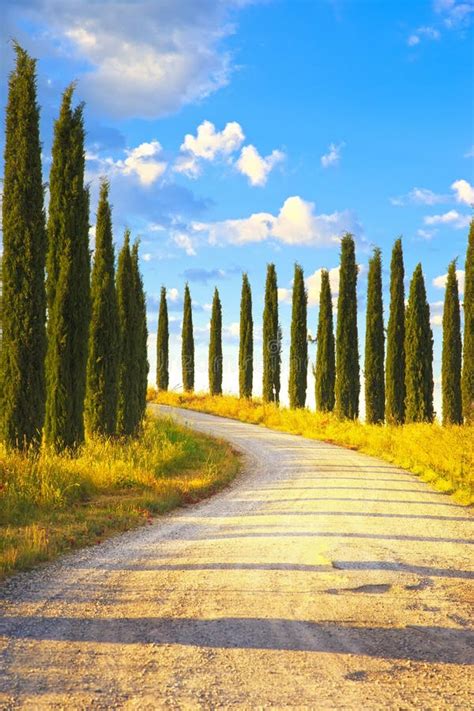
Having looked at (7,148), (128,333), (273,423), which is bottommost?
(273,423)

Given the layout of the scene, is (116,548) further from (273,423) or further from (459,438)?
(273,423)

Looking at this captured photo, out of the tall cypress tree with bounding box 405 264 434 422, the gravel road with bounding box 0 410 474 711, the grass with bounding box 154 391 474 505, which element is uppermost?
the tall cypress tree with bounding box 405 264 434 422

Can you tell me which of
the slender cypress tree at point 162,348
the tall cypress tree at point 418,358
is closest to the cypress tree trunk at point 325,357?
the tall cypress tree at point 418,358

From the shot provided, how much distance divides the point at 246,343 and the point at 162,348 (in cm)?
941

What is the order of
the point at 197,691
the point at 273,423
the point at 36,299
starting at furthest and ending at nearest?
the point at 273,423, the point at 36,299, the point at 197,691

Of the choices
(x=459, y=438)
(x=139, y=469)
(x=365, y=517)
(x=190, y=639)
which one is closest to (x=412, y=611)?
(x=190, y=639)

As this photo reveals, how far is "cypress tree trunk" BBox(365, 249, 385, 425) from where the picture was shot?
114 ft

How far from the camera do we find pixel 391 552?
336 inches

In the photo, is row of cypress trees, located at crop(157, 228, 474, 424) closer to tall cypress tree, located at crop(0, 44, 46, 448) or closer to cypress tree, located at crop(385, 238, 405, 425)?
cypress tree, located at crop(385, 238, 405, 425)

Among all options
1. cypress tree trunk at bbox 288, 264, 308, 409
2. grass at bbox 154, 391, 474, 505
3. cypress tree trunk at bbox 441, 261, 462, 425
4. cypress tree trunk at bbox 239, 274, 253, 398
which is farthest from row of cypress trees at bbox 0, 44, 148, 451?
cypress tree trunk at bbox 239, 274, 253, 398

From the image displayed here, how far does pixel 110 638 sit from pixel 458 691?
8.89 ft

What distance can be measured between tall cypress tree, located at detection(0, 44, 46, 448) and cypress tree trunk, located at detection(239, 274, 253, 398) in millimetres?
31334


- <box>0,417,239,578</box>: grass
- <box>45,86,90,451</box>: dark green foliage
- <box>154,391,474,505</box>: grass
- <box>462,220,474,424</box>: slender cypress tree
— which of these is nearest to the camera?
<box>0,417,239,578</box>: grass

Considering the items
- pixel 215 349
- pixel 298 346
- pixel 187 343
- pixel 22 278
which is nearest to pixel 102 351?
pixel 22 278
